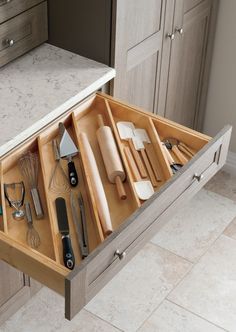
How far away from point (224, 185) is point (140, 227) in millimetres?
1496

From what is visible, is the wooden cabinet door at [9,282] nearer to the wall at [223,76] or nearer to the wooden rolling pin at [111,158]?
the wooden rolling pin at [111,158]

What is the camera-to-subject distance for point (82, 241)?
1755 mm

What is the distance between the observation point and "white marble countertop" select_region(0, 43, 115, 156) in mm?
2070

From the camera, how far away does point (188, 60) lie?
2.84 metres

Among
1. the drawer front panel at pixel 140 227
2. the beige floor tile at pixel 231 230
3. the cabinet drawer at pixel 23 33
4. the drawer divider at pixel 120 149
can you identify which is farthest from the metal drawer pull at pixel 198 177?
the beige floor tile at pixel 231 230

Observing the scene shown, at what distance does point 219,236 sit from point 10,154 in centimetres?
121

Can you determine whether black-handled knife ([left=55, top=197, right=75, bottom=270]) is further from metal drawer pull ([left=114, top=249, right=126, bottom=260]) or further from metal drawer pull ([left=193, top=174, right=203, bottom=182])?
metal drawer pull ([left=193, top=174, right=203, bottom=182])

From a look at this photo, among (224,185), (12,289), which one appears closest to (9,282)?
(12,289)

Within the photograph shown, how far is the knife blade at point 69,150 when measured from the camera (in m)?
1.95

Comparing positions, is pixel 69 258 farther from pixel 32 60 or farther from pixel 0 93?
pixel 32 60

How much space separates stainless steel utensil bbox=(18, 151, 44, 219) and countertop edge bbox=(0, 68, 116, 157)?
0.17 ft

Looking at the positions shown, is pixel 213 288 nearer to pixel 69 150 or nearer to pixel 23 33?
pixel 69 150

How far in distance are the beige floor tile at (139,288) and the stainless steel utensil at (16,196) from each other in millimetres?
791

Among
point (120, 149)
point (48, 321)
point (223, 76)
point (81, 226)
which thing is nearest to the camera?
point (81, 226)
